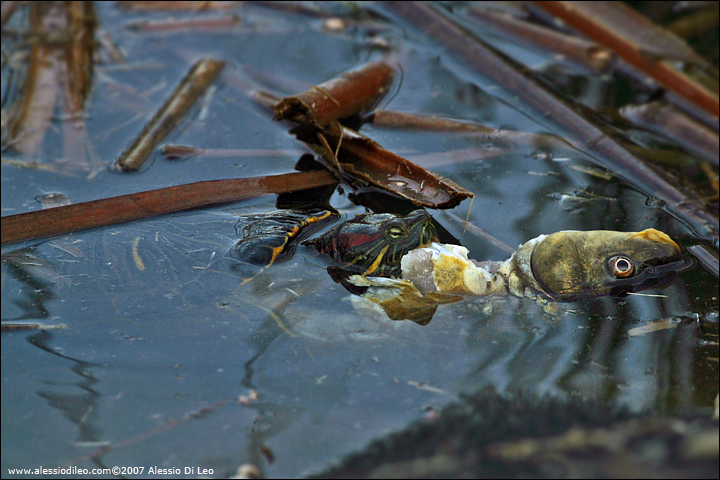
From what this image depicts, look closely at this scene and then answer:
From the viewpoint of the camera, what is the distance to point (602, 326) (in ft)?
7.13

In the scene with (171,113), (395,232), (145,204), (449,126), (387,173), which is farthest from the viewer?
(171,113)

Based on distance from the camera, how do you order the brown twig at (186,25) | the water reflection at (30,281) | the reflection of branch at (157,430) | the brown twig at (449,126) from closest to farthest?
1. the reflection of branch at (157,430)
2. the water reflection at (30,281)
3. the brown twig at (449,126)
4. the brown twig at (186,25)

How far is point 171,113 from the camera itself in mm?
3266

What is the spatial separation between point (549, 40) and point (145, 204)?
2602 mm

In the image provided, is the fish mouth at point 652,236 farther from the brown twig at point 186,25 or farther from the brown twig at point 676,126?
the brown twig at point 186,25

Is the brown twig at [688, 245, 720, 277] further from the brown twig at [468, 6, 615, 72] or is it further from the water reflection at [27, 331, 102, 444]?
the water reflection at [27, 331, 102, 444]

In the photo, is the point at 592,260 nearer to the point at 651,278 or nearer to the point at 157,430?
the point at 651,278

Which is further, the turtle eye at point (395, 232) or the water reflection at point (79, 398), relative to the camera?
the turtle eye at point (395, 232)

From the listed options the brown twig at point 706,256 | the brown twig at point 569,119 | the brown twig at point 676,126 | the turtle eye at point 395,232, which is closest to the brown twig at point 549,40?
the brown twig at point 569,119

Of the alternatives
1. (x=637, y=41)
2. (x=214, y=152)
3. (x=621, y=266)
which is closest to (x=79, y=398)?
(x=214, y=152)

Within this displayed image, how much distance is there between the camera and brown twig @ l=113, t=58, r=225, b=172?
2.94 metres

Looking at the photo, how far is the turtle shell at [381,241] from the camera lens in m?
2.37

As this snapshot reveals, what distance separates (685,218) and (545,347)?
1058mm

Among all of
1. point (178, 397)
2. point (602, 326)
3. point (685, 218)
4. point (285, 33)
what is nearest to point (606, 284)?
point (602, 326)
